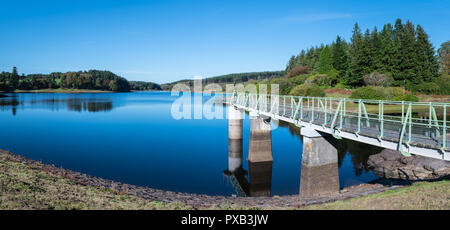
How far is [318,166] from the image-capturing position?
14883mm

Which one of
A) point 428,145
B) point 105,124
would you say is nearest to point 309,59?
point 105,124

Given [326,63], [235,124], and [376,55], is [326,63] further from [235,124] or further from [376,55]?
[235,124]

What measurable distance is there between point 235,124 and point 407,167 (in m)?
14.4

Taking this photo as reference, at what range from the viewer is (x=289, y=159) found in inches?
992

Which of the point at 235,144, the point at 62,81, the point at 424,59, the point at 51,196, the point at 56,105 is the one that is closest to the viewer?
the point at 51,196

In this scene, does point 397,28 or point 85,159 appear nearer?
point 85,159

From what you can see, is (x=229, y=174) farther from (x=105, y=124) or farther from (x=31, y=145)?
(x=105, y=124)

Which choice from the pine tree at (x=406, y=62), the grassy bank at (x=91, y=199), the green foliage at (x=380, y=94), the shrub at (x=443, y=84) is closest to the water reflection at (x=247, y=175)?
the grassy bank at (x=91, y=199)

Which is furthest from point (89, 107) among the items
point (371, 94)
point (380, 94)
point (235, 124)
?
point (380, 94)

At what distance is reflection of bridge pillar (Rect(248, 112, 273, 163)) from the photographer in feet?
77.3

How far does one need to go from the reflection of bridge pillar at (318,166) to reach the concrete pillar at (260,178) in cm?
408

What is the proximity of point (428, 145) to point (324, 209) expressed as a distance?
3.92m

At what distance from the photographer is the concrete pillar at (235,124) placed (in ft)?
88.3
